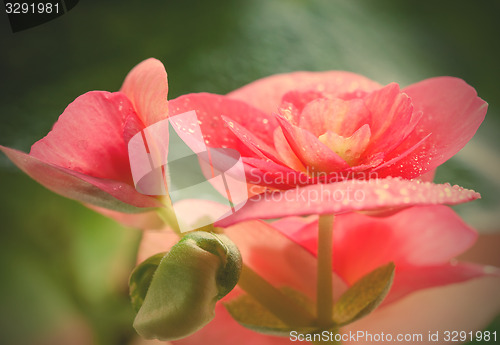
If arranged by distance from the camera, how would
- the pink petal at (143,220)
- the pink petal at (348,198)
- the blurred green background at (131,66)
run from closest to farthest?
the pink petal at (348,198)
the pink petal at (143,220)
the blurred green background at (131,66)

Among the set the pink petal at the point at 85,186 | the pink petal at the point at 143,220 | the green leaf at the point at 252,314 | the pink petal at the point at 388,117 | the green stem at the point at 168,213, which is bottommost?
the green leaf at the point at 252,314

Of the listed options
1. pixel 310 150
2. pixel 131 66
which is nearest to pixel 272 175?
pixel 310 150

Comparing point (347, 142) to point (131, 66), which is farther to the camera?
point (131, 66)

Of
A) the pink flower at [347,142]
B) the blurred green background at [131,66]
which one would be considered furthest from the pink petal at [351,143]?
the blurred green background at [131,66]

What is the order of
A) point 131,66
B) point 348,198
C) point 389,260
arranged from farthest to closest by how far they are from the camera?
point 131,66
point 389,260
point 348,198

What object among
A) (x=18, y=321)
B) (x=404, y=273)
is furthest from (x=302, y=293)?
(x=18, y=321)

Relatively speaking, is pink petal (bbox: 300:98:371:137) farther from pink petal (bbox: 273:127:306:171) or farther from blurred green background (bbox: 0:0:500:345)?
blurred green background (bbox: 0:0:500:345)

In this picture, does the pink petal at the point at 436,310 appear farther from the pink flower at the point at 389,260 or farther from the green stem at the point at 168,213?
the green stem at the point at 168,213

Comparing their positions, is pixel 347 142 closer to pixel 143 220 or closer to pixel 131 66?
pixel 143 220
